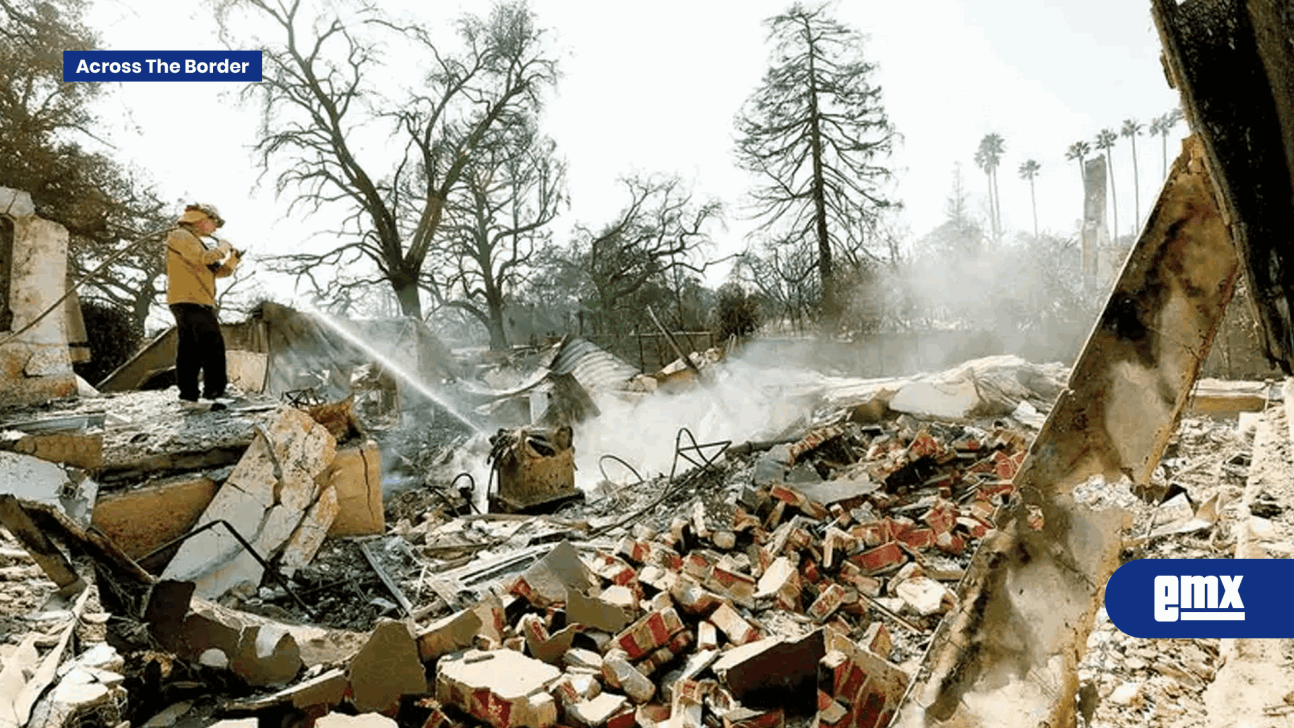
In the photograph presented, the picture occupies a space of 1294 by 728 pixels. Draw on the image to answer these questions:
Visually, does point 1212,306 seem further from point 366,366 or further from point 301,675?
point 366,366

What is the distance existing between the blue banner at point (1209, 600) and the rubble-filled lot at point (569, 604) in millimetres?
357

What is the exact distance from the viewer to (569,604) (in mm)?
3529

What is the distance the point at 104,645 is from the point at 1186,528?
5199 mm

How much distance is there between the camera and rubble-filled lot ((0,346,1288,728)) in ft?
8.82

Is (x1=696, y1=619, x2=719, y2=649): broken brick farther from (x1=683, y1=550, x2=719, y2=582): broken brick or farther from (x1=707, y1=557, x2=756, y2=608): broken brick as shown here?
(x1=683, y1=550, x2=719, y2=582): broken brick

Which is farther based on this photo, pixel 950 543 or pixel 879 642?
pixel 950 543

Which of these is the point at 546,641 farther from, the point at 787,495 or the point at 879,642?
the point at 787,495

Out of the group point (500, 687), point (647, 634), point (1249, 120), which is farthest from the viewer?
point (647, 634)

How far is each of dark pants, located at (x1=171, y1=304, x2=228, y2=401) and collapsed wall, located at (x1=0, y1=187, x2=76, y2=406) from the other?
1.62 meters

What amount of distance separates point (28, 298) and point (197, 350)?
7.15 ft

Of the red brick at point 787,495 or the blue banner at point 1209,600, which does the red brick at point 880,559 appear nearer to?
the red brick at point 787,495

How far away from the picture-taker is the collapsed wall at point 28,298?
20.6 ft

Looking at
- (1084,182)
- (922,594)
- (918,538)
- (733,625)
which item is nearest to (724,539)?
(918,538)

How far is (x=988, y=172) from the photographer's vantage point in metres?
57.1
